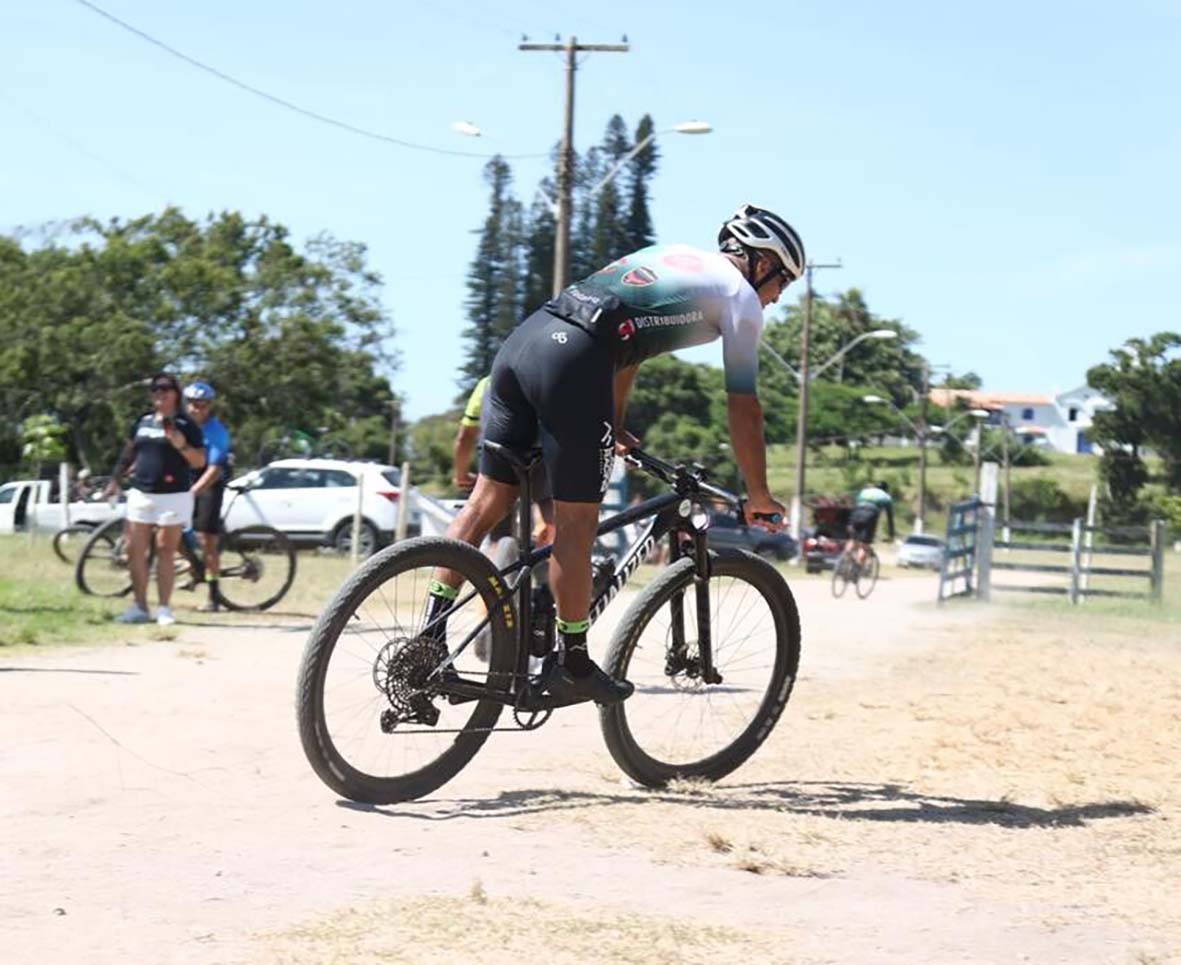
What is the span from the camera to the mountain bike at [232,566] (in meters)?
13.5

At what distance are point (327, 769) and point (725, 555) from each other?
171 centimetres

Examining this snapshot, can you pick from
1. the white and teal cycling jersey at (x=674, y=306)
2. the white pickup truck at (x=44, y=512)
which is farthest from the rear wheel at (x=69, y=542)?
the white and teal cycling jersey at (x=674, y=306)

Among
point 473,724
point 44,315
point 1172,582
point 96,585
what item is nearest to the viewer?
point 473,724

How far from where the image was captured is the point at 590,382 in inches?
207

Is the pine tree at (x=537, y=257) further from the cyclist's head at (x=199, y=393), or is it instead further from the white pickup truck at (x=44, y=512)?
the cyclist's head at (x=199, y=393)

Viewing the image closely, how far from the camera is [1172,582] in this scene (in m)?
33.5

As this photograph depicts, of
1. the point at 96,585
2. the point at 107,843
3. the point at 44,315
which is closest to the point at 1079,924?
the point at 107,843

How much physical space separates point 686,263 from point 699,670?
1509 millimetres

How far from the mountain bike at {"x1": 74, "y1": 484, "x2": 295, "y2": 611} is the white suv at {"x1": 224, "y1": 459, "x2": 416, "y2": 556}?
456 inches

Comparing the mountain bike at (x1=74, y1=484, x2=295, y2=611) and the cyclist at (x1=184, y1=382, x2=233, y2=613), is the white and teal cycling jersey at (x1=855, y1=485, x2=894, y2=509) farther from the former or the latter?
the cyclist at (x1=184, y1=382, x2=233, y2=613)

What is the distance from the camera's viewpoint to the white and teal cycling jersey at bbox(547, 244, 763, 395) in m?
5.32

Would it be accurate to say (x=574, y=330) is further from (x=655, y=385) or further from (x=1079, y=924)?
(x=655, y=385)

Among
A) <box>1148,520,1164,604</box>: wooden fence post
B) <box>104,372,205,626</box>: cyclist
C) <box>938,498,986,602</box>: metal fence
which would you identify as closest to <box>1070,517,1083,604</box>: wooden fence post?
<box>1148,520,1164,604</box>: wooden fence post

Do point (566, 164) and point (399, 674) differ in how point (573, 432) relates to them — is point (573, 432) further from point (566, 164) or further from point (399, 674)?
point (566, 164)
